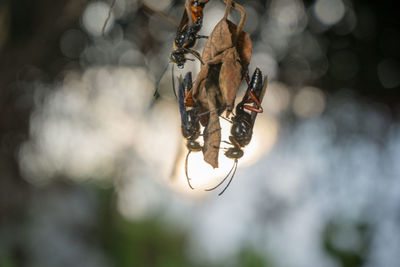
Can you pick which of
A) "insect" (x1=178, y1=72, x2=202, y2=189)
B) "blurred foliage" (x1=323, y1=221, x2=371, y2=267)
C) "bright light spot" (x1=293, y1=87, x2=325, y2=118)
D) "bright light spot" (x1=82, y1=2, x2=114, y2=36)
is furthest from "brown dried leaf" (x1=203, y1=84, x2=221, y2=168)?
"blurred foliage" (x1=323, y1=221, x2=371, y2=267)

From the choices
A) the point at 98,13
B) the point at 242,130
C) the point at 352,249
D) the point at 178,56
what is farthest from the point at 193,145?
the point at 352,249

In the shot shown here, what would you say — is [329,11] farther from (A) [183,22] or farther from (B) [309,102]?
(A) [183,22]

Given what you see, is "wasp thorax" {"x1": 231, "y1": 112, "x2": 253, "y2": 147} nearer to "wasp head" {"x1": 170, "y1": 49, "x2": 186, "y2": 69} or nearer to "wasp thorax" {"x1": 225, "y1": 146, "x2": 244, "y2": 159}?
"wasp thorax" {"x1": 225, "y1": 146, "x2": 244, "y2": 159}

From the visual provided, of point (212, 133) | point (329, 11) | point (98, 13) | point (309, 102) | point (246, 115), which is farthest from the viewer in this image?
point (309, 102)

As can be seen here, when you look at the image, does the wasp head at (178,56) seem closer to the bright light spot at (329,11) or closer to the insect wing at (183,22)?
the insect wing at (183,22)

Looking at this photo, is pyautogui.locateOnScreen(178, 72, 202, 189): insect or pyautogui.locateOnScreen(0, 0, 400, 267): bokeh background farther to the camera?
pyautogui.locateOnScreen(0, 0, 400, 267): bokeh background
